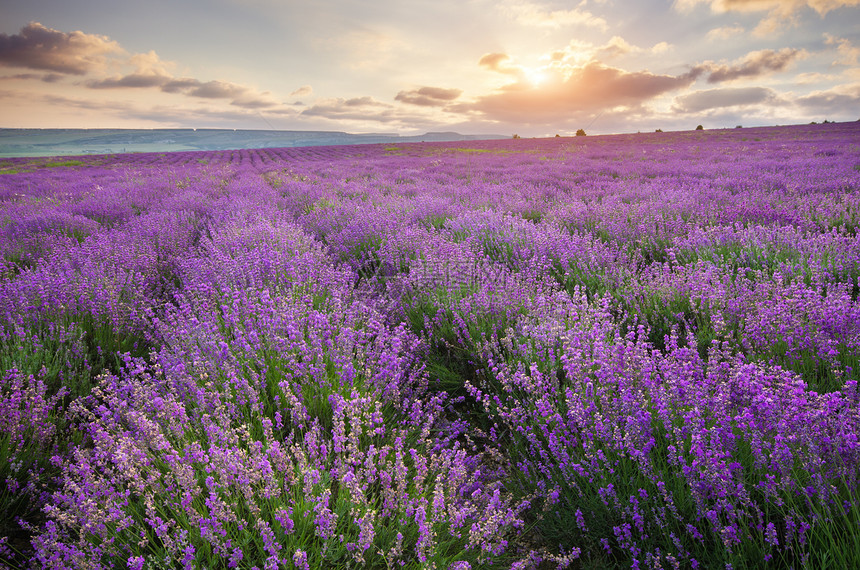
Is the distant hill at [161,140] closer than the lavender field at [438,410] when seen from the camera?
No

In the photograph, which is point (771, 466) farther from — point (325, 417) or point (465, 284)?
point (465, 284)

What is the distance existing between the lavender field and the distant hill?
10053 cm

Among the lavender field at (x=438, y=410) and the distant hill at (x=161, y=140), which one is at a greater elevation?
the distant hill at (x=161, y=140)

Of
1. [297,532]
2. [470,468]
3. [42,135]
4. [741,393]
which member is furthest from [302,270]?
[42,135]

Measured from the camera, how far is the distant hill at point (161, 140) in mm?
103562

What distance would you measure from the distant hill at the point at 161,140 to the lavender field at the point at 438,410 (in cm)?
10053

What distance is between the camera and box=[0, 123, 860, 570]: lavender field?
137 cm

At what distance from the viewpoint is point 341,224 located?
233 inches

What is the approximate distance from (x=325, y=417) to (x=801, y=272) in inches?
141

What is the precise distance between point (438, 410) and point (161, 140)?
158656 millimetres

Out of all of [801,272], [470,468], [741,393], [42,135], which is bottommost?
[470,468]

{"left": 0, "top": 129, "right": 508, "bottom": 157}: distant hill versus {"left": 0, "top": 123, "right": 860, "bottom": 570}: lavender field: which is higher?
{"left": 0, "top": 129, "right": 508, "bottom": 157}: distant hill

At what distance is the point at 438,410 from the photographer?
225cm

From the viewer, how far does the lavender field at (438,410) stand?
53.9 inches
